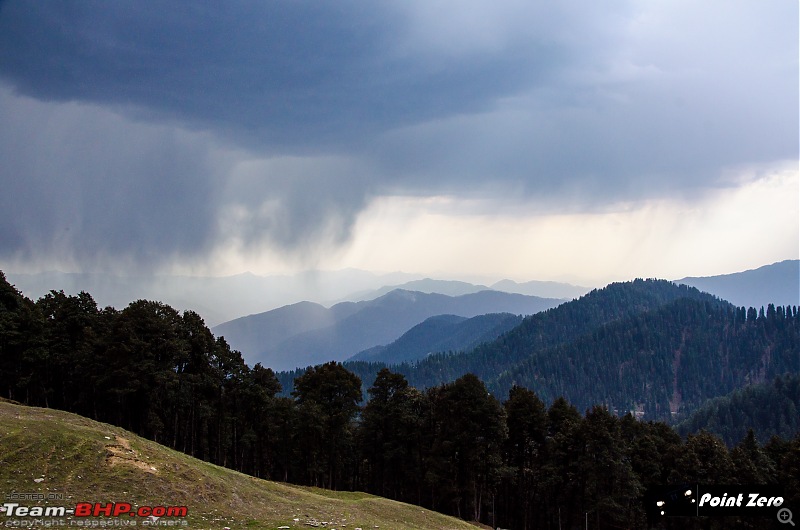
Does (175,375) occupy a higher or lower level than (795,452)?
higher

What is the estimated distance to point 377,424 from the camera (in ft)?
278

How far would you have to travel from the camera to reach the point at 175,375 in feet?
234

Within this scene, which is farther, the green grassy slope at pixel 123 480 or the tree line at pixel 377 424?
the tree line at pixel 377 424

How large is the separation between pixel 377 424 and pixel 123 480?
53.8 m

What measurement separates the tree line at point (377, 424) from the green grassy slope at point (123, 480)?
2971cm

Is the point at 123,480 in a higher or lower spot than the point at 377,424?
higher

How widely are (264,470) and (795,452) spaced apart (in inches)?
3249

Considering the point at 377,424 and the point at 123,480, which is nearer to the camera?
the point at 123,480

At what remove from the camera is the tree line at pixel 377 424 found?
71.2m

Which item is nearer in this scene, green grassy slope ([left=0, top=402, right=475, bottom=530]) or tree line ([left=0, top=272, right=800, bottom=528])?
green grassy slope ([left=0, top=402, right=475, bottom=530])

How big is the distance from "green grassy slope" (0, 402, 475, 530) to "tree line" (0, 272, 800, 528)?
29.7m

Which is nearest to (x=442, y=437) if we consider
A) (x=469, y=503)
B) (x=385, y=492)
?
(x=469, y=503)

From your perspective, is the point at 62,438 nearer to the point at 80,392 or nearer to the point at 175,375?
the point at 175,375

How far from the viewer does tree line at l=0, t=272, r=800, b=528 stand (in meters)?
71.2
